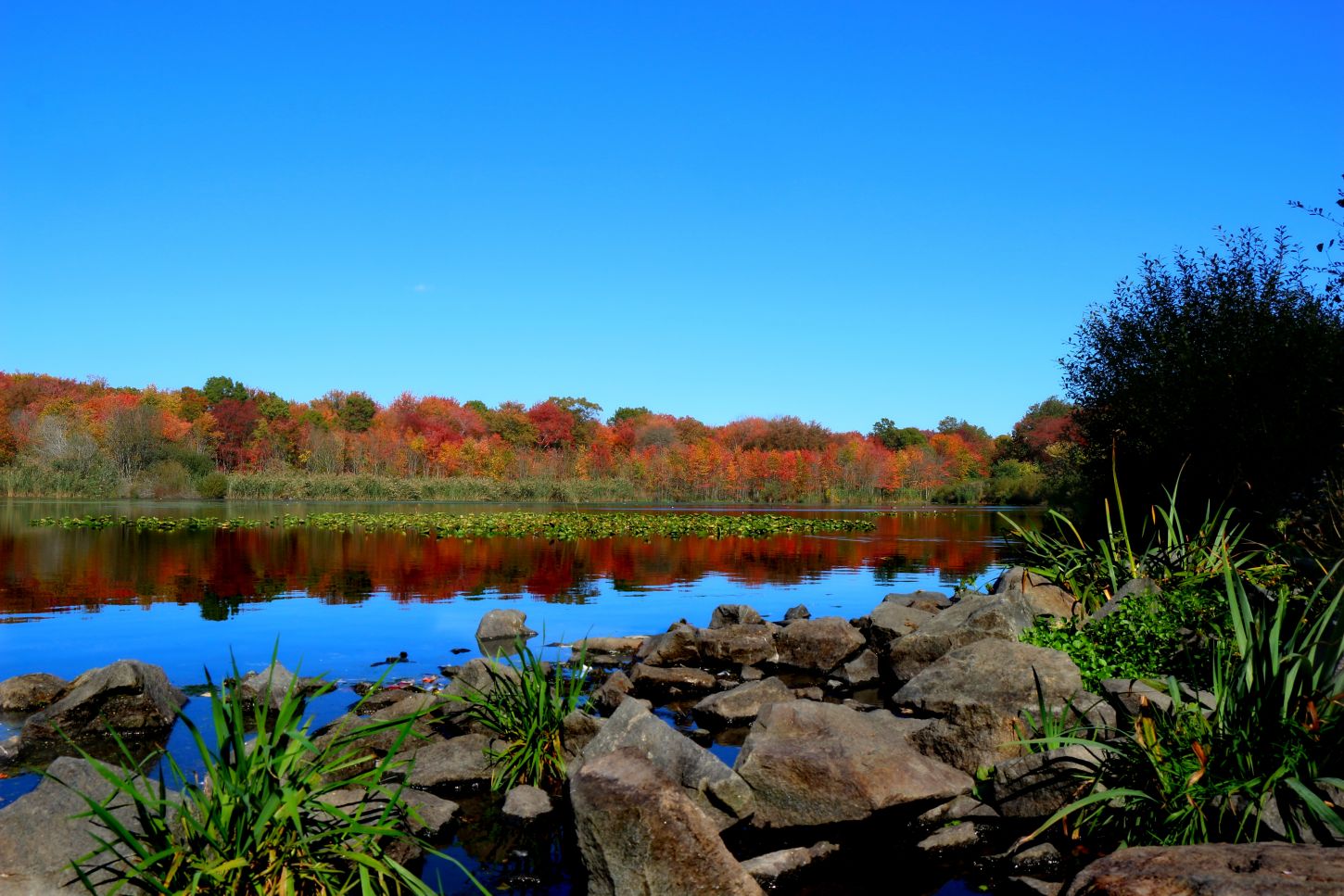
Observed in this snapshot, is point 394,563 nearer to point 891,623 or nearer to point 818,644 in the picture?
point 818,644

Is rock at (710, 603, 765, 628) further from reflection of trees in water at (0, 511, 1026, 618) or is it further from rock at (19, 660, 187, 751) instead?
rock at (19, 660, 187, 751)

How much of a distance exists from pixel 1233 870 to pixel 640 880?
107 inches

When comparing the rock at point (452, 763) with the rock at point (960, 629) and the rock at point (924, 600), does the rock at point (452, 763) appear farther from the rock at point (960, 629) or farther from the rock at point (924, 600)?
the rock at point (924, 600)

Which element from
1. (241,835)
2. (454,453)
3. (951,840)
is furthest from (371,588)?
(454,453)

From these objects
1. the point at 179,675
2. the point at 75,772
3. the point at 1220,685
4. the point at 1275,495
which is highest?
the point at 1275,495

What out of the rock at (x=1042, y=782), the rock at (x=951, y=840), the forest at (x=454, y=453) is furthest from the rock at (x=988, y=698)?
the forest at (x=454, y=453)

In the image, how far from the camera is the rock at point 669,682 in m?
10.9

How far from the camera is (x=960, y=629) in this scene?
1001cm

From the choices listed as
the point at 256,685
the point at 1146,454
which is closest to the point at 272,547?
the point at 256,685

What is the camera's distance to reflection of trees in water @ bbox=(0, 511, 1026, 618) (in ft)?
63.5

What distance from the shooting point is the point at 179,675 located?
38.2 ft

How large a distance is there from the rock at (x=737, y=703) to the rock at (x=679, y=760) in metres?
→ 2.54

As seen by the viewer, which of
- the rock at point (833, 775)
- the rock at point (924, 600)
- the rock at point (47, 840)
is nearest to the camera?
the rock at point (47, 840)

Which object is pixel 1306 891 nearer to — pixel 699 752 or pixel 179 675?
pixel 699 752
